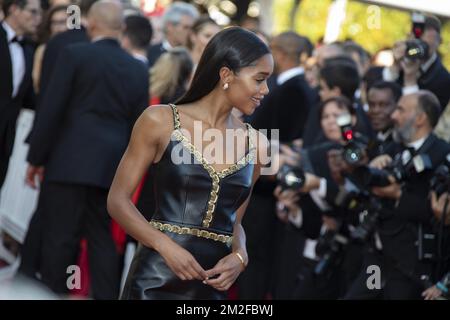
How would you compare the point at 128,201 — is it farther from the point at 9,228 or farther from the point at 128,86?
the point at 9,228

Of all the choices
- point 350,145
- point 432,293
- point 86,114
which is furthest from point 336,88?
point 432,293

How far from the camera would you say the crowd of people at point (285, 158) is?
19.6ft

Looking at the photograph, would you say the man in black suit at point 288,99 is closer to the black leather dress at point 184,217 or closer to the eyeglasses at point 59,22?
the eyeglasses at point 59,22

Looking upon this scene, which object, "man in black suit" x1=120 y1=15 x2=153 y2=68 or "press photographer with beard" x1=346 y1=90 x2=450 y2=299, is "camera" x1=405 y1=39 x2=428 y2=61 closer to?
"press photographer with beard" x1=346 y1=90 x2=450 y2=299

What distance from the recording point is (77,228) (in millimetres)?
6809

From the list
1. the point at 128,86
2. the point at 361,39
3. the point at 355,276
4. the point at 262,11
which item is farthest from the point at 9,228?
the point at 361,39

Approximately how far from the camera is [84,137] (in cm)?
673

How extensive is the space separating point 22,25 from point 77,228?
1854 mm

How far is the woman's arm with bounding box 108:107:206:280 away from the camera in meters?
3.66

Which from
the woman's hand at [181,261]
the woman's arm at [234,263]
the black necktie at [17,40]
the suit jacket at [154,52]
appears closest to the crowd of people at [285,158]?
→ the black necktie at [17,40]

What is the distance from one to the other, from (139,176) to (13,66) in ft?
12.9

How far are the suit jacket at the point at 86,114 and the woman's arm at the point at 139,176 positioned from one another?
2942 millimetres

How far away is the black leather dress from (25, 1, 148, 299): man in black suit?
2953 mm

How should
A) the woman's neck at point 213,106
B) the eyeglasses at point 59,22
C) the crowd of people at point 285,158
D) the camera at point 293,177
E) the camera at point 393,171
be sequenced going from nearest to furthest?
1. the woman's neck at point 213,106
2. the camera at point 393,171
3. the crowd of people at point 285,158
4. the camera at point 293,177
5. the eyeglasses at point 59,22
